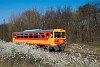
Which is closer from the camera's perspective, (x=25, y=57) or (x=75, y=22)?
(x=25, y=57)

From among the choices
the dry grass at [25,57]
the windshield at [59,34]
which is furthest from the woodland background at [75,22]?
the dry grass at [25,57]

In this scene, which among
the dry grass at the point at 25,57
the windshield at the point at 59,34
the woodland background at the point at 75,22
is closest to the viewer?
the dry grass at the point at 25,57

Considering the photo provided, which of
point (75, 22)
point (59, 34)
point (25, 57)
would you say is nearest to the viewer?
point (25, 57)

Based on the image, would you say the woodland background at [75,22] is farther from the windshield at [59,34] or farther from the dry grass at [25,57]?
the dry grass at [25,57]

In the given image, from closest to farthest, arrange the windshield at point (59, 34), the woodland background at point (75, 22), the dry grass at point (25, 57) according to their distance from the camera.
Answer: the dry grass at point (25, 57) → the windshield at point (59, 34) → the woodland background at point (75, 22)

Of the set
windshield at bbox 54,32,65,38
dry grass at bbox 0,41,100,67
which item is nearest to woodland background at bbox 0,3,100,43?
windshield at bbox 54,32,65,38

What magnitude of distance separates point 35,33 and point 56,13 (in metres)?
26.9

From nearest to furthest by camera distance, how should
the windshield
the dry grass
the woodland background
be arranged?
the dry grass
the windshield
the woodland background

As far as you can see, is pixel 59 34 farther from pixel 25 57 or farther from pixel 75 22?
pixel 75 22

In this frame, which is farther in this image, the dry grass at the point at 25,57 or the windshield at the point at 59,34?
the windshield at the point at 59,34

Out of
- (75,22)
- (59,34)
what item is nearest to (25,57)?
(59,34)

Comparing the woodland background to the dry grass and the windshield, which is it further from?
the dry grass

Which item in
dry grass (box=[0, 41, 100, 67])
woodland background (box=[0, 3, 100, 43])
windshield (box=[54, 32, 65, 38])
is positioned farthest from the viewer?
woodland background (box=[0, 3, 100, 43])

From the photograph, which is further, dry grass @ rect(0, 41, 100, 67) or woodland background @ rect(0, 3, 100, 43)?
woodland background @ rect(0, 3, 100, 43)
